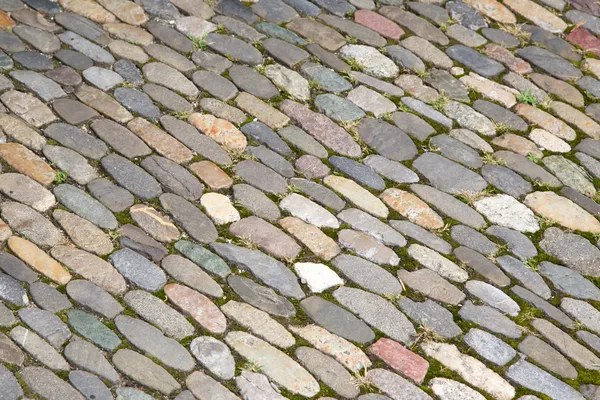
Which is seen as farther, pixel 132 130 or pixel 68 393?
pixel 132 130

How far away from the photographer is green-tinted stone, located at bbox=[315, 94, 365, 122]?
4887 mm

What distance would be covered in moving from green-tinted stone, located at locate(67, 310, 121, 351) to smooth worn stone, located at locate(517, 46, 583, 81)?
3.14 m

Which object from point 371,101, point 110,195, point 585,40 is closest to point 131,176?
point 110,195

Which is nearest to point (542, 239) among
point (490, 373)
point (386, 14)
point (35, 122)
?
point (490, 373)

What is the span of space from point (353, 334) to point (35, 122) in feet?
6.77

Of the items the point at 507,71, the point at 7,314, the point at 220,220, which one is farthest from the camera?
the point at 507,71

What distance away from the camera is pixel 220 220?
426 centimetres

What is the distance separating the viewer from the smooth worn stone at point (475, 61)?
5297 millimetres

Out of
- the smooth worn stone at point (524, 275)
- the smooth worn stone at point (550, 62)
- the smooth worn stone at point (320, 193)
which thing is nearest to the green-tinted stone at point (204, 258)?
the smooth worn stone at point (320, 193)

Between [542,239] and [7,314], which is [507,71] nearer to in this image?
[542,239]

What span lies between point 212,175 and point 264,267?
2.17 ft

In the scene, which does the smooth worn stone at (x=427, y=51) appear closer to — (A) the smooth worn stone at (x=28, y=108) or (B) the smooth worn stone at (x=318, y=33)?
(B) the smooth worn stone at (x=318, y=33)

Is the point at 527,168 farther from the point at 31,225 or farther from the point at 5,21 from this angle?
the point at 5,21

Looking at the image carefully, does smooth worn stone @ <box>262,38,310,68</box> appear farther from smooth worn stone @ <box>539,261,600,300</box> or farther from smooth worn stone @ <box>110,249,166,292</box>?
smooth worn stone @ <box>539,261,600,300</box>
